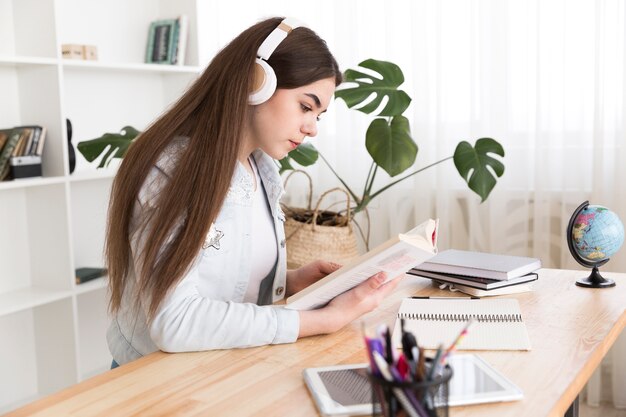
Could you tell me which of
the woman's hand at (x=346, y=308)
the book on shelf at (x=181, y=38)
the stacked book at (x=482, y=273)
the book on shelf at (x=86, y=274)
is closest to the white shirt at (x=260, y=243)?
the woman's hand at (x=346, y=308)

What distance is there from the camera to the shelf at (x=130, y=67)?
291cm

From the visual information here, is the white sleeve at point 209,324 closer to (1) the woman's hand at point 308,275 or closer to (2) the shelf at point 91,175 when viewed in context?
(1) the woman's hand at point 308,275

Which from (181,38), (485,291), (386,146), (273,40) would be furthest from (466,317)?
(181,38)

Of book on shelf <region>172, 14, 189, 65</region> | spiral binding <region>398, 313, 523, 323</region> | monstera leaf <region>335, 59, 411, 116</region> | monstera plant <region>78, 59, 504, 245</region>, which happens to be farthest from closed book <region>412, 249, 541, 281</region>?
book on shelf <region>172, 14, 189, 65</region>

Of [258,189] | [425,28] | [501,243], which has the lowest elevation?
[501,243]

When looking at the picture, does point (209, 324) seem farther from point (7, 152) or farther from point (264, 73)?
point (7, 152)

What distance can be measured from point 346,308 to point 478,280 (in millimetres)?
421

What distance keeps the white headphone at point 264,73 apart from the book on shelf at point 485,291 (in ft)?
2.08

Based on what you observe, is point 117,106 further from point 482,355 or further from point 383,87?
point 482,355

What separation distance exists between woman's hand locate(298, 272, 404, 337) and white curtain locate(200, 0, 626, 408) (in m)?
1.53

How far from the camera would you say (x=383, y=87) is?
259 centimetres

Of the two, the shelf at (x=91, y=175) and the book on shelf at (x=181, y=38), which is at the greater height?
the book on shelf at (x=181, y=38)

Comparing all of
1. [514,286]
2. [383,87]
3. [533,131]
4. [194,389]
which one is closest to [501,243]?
[533,131]

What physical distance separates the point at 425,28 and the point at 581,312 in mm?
1726
